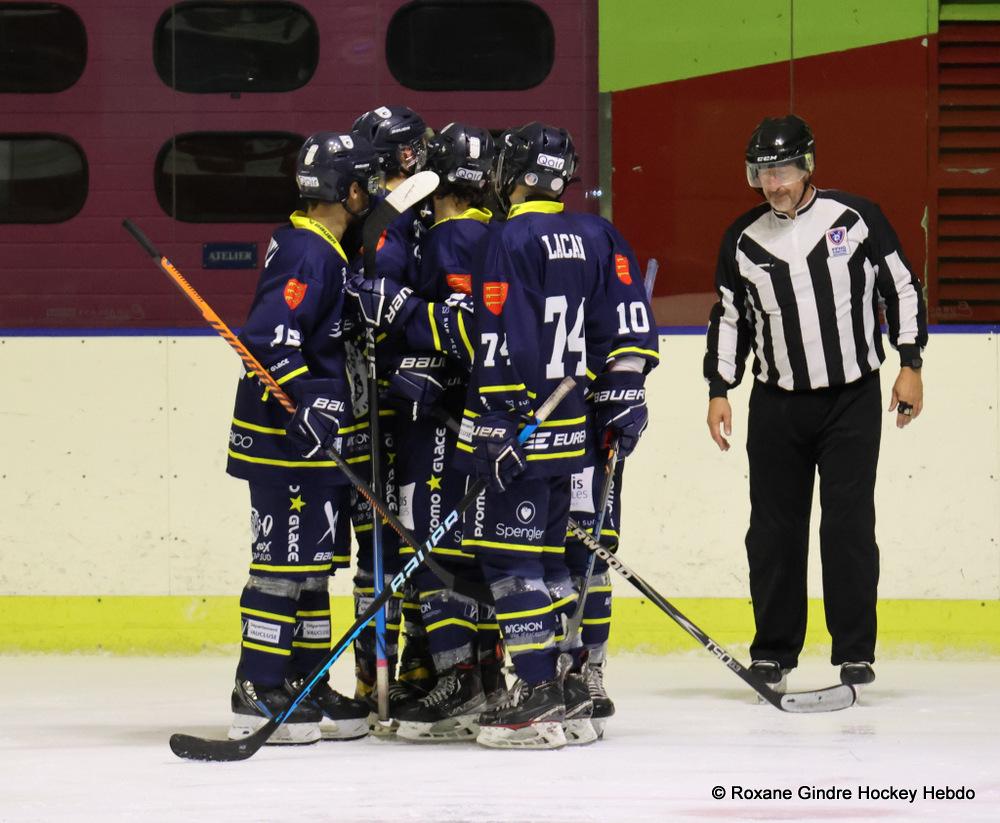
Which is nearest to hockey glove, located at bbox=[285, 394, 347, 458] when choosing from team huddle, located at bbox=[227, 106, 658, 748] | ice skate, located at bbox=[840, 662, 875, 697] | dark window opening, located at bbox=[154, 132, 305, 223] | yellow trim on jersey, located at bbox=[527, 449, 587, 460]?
team huddle, located at bbox=[227, 106, 658, 748]

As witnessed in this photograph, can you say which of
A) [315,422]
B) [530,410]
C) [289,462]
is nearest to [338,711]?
[289,462]

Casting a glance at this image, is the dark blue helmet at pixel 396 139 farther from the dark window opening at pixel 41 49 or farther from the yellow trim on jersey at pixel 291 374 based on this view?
the dark window opening at pixel 41 49

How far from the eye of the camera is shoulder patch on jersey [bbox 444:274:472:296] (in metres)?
3.91

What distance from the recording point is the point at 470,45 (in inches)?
213

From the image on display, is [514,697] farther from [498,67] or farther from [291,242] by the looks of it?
[498,67]

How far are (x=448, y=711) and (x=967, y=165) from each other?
8.06 ft

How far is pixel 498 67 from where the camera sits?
540 centimetres

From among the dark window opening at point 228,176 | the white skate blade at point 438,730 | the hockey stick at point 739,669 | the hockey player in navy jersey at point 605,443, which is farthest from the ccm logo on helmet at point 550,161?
the dark window opening at point 228,176

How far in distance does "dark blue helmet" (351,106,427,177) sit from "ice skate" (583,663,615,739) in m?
1.19

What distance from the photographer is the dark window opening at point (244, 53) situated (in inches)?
213

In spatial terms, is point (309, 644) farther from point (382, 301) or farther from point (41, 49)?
point (41, 49)

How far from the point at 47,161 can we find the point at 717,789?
310 cm

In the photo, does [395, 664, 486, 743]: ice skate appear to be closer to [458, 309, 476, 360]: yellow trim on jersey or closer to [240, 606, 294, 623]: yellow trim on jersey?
[240, 606, 294, 623]: yellow trim on jersey

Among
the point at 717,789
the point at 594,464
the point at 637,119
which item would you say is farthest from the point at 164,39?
the point at 717,789
